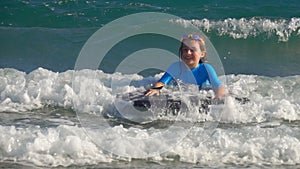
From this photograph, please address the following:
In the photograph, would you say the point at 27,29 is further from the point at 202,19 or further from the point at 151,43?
the point at 202,19

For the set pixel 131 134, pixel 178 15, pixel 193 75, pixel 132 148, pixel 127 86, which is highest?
pixel 178 15

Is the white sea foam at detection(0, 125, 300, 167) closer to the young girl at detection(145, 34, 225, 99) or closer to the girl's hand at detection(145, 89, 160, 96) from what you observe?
→ the girl's hand at detection(145, 89, 160, 96)

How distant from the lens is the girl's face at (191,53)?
8320 mm

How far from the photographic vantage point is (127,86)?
9.28 m

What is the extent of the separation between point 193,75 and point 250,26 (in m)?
6.75

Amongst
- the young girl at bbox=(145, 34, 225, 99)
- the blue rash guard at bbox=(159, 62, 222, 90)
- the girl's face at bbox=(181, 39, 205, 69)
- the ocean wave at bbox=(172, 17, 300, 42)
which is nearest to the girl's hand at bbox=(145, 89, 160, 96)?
the young girl at bbox=(145, 34, 225, 99)

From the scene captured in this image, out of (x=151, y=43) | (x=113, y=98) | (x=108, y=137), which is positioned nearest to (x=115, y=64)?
(x=151, y=43)

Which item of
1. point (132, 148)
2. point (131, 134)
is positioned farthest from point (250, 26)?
point (132, 148)

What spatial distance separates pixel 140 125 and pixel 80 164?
1.71 m

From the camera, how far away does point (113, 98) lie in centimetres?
857

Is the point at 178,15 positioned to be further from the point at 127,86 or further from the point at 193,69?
the point at 193,69

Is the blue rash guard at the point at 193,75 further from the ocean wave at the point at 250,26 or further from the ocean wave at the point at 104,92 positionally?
the ocean wave at the point at 250,26

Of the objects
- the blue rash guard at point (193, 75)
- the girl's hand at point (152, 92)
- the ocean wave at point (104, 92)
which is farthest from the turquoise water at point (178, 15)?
the girl's hand at point (152, 92)

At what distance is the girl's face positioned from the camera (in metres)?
8.32
